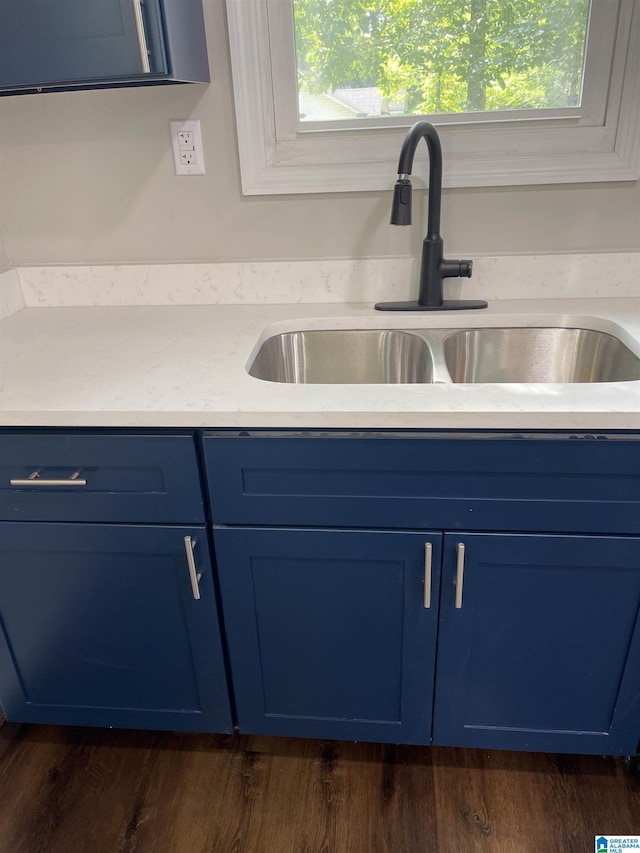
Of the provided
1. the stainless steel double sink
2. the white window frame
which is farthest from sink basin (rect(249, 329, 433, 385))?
the white window frame

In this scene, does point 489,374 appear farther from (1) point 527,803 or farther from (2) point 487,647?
(1) point 527,803

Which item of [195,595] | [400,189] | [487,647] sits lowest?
[487,647]

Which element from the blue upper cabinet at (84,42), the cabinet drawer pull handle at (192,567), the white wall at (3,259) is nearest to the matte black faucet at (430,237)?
the blue upper cabinet at (84,42)

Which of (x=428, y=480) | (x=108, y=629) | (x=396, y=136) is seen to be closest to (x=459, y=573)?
(x=428, y=480)

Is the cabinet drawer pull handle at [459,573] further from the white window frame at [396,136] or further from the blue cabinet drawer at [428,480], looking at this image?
the white window frame at [396,136]

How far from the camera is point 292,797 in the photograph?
4.45ft

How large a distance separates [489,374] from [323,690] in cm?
84

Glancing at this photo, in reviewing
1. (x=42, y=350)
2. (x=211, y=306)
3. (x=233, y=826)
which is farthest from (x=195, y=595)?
(x=211, y=306)

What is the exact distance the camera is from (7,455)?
44.3 inches

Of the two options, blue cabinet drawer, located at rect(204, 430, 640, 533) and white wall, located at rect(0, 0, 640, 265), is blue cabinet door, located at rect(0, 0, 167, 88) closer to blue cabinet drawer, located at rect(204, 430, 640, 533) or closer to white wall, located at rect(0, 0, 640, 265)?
white wall, located at rect(0, 0, 640, 265)

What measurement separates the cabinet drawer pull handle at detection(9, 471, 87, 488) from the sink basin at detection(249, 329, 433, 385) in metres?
0.51

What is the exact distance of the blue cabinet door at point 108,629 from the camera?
A: 3.93 feet

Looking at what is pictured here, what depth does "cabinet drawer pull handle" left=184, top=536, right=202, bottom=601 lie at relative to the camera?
115 cm

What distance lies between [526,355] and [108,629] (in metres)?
1.15
